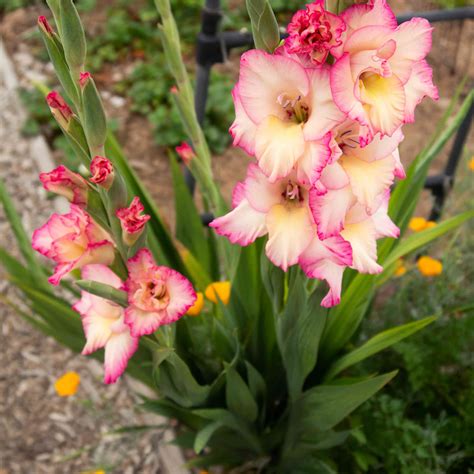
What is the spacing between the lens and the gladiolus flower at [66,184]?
0.82m

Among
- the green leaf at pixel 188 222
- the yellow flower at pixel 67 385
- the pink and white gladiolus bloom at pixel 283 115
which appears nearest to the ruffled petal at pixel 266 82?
the pink and white gladiolus bloom at pixel 283 115

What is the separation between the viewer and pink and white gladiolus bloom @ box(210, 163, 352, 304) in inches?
31.8

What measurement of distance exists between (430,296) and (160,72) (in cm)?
180

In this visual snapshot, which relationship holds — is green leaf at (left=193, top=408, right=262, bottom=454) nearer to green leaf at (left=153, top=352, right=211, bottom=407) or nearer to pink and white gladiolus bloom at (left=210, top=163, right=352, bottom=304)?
green leaf at (left=153, top=352, right=211, bottom=407)

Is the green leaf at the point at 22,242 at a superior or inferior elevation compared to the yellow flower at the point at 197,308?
superior

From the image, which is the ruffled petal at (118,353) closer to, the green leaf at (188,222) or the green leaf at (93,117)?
the green leaf at (93,117)

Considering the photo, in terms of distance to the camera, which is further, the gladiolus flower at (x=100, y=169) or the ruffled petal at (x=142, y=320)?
the ruffled petal at (x=142, y=320)

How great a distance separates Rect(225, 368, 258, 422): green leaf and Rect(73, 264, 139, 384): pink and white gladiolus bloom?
9.3 inches

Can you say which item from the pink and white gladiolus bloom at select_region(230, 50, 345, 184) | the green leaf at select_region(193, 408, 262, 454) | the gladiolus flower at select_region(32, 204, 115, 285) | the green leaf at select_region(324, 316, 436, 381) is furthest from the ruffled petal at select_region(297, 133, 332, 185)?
the green leaf at select_region(193, 408, 262, 454)

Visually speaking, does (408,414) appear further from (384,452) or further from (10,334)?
(10,334)

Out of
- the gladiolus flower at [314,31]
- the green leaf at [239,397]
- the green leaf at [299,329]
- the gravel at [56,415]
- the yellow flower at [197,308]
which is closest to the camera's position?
the gladiolus flower at [314,31]

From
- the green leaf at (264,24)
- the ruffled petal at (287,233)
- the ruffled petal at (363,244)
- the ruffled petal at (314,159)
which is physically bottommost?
the ruffled petal at (363,244)

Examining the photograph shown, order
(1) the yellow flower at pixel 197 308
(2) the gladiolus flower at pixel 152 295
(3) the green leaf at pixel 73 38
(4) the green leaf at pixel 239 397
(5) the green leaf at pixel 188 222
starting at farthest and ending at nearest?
(5) the green leaf at pixel 188 222
(1) the yellow flower at pixel 197 308
(4) the green leaf at pixel 239 397
(2) the gladiolus flower at pixel 152 295
(3) the green leaf at pixel 73 38

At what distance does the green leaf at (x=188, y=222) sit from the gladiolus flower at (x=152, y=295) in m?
0.58
